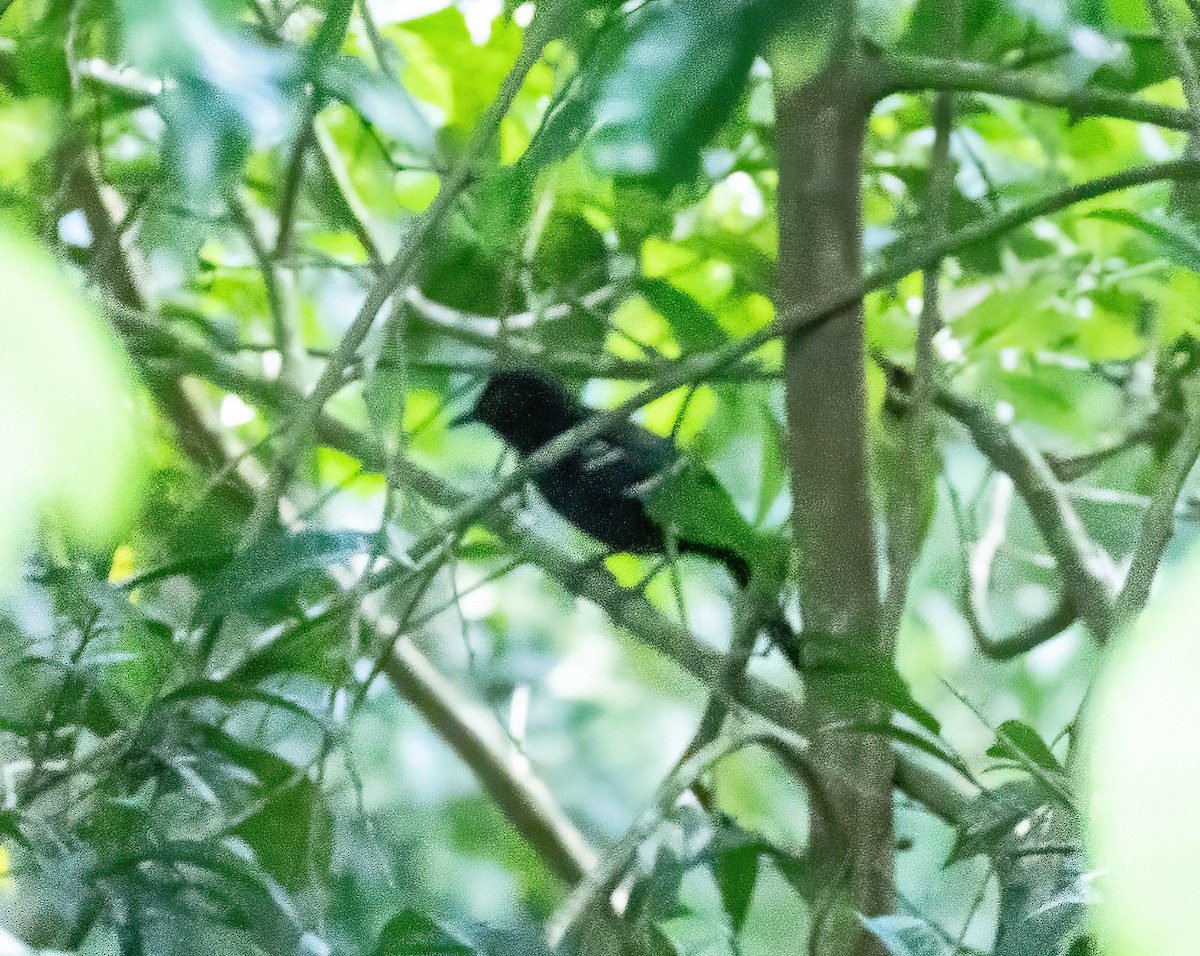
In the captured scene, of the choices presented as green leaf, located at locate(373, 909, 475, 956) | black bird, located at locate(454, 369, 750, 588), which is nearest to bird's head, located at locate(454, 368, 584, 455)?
black bird, located at locate(454, 369, 750, 588)

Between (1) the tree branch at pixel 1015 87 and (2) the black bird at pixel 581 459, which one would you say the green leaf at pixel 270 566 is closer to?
(1) the tree branch at pixel 1015 87

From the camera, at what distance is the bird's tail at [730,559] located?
1371 millimetres

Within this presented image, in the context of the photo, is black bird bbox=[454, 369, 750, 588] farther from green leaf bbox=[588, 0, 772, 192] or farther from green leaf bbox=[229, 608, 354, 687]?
green leaf bbox=[588, 0, 772, 192]

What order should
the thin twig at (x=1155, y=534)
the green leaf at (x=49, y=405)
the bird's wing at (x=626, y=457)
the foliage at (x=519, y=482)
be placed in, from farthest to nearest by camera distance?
the bird's wing at (x=626, y=457), the thin twig at (x=1155, y=534), the foliage at (x=519, y=482), the green leaf at (x=49, y=405)

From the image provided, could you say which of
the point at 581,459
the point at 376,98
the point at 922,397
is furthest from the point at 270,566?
the point at 581,459

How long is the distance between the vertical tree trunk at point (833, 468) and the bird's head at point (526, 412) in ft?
2.91

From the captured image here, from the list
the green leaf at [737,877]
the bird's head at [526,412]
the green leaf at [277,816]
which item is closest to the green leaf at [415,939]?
the green leaf at [277,816]

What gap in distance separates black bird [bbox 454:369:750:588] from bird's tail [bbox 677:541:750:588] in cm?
28

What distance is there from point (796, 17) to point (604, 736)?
1.29m

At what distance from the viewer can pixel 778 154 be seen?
1213mm

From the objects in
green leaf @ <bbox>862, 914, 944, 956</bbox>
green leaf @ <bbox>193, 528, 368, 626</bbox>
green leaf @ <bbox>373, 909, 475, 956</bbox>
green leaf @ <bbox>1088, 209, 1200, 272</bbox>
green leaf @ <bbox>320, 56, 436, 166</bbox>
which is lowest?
green leaf @ <bbox>862, 914, 944, 956</bbox>

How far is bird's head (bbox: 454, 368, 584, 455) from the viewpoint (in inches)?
81.7

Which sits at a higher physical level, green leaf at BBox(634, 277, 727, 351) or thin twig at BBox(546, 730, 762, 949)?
green leaf at BBox(634, 277, 727, 351)

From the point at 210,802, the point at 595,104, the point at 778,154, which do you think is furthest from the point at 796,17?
the point at 778,154
